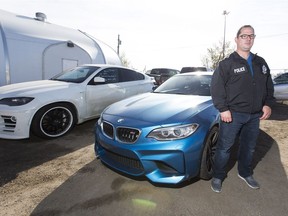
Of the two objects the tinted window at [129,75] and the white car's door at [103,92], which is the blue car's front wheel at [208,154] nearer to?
the white car's door at [103,92]

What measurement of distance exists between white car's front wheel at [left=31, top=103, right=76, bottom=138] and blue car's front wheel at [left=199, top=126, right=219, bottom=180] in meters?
3.08

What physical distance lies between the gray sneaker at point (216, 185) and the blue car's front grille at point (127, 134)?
3.56 feet

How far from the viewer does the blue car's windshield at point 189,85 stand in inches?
150

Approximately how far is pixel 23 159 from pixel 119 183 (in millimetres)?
1747

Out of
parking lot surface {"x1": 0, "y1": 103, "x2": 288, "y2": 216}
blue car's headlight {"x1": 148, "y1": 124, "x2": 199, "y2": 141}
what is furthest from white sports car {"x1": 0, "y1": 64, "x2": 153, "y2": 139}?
blue car's headlight {"x1": 148, "y1": 124, "x2": 199, "y2": 141}

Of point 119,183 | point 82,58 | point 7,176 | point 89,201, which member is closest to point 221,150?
point 119,183

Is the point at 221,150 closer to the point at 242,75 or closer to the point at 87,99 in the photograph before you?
the point at 242,75

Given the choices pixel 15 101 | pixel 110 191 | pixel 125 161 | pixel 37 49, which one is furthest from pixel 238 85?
pixel 37 49

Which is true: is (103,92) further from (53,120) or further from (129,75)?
(53,120)

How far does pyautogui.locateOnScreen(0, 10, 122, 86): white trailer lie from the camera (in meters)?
7.41

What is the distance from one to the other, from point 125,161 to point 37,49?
7.00 m

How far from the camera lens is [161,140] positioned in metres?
2.48

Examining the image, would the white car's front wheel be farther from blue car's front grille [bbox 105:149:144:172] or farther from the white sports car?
blue car's front grille [bbox 105:149:144:172]

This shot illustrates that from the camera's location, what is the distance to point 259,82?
2.51 meters
